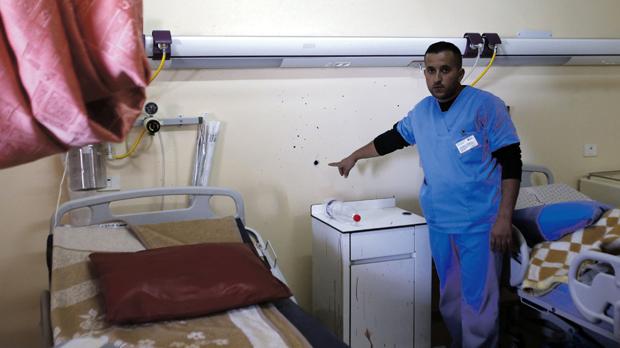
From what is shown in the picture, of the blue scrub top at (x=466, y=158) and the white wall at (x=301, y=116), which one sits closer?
the blue scrub top at (x=466, y=158)

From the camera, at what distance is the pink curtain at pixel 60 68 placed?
49 centimetres

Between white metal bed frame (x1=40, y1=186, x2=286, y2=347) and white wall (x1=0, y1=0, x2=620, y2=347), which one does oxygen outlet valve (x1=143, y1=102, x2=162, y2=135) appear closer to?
white wall (x1=0, y1=0, x2=620, y2=347)

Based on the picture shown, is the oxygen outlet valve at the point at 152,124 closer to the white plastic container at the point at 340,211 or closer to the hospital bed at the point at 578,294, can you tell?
the white plastic container at the point at 340,211

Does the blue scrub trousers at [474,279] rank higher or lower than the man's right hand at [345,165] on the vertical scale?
lower

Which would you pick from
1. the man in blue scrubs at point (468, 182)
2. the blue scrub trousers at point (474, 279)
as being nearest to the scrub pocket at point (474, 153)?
the man in blue scrubs at point (468, 182)

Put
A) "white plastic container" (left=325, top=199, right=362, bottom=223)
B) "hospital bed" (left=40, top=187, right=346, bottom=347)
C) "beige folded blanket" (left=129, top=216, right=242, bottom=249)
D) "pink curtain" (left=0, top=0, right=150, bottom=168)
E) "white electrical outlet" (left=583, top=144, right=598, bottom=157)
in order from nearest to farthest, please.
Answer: "pink curtain" (left=0, top=0, right=150, bottom=168)
"hospital bed" (left=40, top=187, right=346, bottom=347)
"beige folded blanket" (left=129, top=216, right=242, bottom=249)
"white plastic container" (left=325, top=199, right=362, bottom=223)
"white electrical outlet" (left=583, top=144, right=598, bottom=157)

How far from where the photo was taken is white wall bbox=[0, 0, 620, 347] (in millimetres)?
2314

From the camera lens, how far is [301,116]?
2611 millimetres

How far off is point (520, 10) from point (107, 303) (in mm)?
2597

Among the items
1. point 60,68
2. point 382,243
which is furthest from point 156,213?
point 60,68

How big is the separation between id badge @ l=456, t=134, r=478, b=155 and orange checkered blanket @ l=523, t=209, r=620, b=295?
506 mm

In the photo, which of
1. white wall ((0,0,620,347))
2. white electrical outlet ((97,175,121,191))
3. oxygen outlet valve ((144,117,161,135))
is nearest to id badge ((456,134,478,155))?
white wall ((0,0,620,347))

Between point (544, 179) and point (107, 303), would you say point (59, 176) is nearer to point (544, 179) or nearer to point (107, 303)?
point (107, 303)

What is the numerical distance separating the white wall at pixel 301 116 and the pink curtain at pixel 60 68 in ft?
6.22
